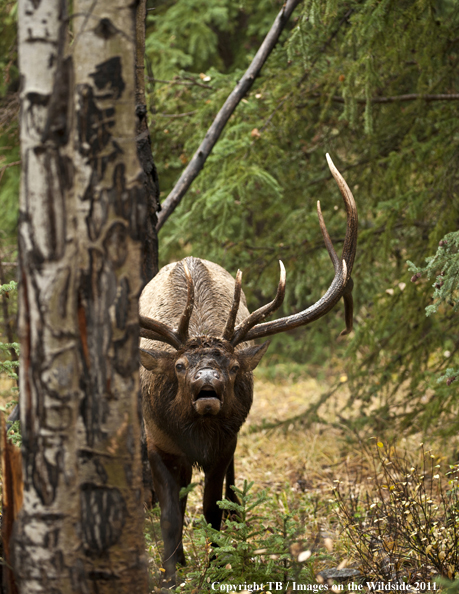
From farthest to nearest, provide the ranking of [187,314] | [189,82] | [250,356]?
[189,82], [250,356], [187,314]

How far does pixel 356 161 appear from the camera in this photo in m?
7.44

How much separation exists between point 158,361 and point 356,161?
420 centimetres

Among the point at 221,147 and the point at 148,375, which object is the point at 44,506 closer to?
the point at 148,375

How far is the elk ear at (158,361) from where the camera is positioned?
14.2 ft

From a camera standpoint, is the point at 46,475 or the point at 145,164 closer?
the point at 46,475

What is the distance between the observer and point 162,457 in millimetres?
4539

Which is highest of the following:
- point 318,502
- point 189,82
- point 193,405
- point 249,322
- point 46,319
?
point 189,82

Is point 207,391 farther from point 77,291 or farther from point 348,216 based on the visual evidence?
point 77,291

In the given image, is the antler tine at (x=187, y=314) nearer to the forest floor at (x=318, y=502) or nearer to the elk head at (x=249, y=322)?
the elk head at (x=249, y=322)

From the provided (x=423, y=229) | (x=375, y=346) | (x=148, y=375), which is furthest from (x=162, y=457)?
(x=423, y=229)

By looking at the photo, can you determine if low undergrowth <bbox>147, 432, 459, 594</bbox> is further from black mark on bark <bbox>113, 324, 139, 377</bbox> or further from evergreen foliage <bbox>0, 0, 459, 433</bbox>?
evergreen foliage <bbox>0, 0, 459, 433</bbox>

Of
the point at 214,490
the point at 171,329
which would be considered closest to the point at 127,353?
the point at 171,329

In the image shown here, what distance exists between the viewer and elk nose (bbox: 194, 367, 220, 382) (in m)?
3.89

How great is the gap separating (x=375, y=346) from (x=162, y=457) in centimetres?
320
